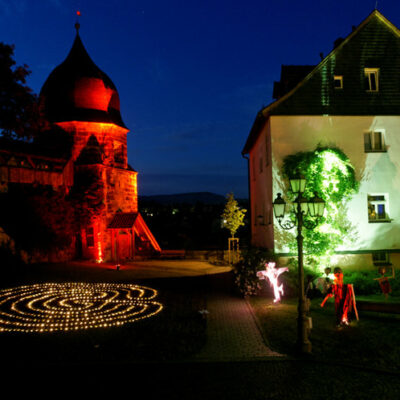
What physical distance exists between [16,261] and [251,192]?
1649 cm

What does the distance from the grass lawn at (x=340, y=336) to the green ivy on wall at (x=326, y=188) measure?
476 cm

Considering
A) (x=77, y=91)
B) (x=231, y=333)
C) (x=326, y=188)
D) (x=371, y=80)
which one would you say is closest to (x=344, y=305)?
(x=231, y=333)

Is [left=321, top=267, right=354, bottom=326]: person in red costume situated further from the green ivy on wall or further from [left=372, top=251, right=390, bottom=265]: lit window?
[left=372, top=251, right=390, bottom=265]: lit window

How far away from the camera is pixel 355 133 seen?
20.0m

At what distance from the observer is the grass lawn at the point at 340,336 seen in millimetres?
9070

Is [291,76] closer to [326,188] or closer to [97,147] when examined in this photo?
[326,188]

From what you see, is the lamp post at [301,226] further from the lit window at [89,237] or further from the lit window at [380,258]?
the lit window at [89,237]

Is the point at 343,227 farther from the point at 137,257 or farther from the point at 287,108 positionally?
the point at 137,257

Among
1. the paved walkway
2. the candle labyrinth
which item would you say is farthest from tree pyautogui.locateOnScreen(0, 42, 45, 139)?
the paved walkway

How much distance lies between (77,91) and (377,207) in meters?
22.2

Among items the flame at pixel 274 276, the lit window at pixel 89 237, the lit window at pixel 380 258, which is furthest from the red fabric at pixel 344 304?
the lit window at pixel 89 237

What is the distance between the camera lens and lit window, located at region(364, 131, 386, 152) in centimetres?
2030

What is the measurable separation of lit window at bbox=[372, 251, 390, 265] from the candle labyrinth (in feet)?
35.4

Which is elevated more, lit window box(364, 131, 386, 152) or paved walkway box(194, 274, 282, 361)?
lit window box(364, 131, 386, 152)
